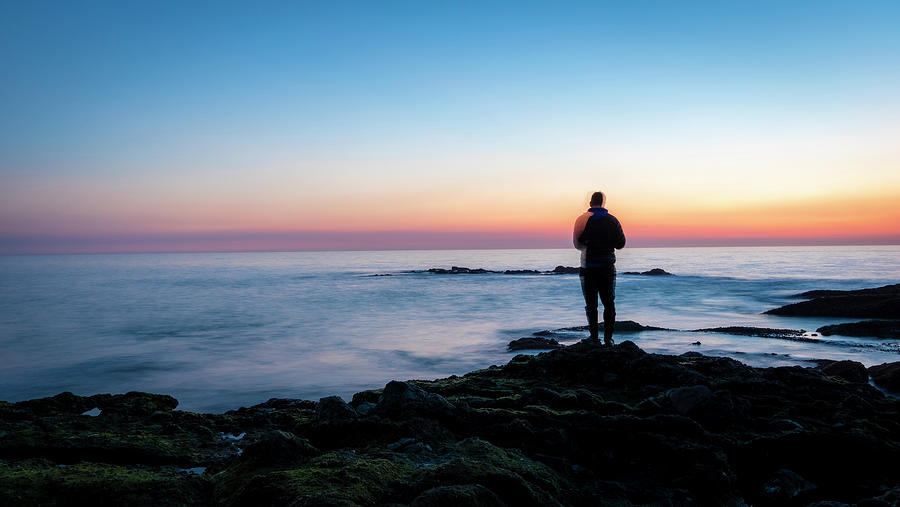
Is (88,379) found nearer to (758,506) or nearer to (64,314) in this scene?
(758,506)

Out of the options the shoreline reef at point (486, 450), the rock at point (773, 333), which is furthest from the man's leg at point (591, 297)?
the rock at point (773, 333)

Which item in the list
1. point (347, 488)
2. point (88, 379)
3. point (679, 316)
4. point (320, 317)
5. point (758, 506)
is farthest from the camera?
point (320, 317)

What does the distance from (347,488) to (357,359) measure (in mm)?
12221

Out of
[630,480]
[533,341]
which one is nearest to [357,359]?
[533,341]

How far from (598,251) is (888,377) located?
5152 mm

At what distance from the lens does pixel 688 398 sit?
5.25 metres

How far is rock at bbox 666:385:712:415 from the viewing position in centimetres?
517

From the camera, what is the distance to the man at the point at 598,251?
8609mm

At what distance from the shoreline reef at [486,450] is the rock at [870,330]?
1020 centimetres

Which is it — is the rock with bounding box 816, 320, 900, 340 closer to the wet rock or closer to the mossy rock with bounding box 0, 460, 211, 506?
the wet rock

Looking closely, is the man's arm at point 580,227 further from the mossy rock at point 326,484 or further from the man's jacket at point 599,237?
the mossy rock at point 326,484

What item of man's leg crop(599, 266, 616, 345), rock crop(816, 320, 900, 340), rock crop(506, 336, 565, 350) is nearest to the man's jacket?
man's leg crop(599, 266, 616, 345)

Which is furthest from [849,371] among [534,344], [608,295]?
[534,344]

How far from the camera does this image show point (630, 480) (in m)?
3.93
